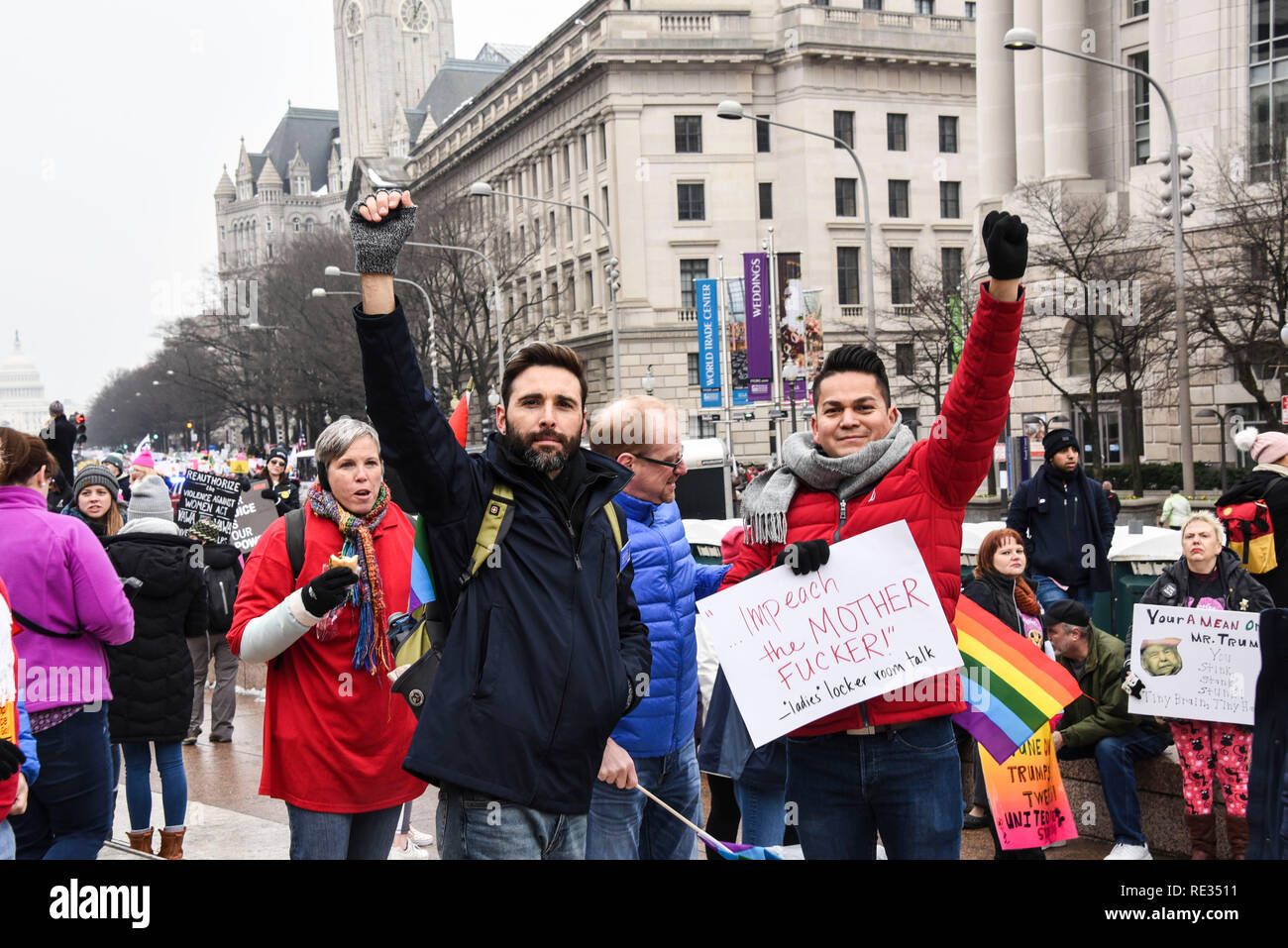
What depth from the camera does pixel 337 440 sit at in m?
5.00

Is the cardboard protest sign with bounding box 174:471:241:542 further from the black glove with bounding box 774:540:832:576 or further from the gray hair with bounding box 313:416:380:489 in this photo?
the black glove with bounding box 774:540:832:576

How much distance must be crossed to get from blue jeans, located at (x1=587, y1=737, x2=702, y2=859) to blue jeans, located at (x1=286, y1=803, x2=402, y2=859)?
2.61 feet

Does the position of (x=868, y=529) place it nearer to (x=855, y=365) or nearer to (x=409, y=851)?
(x=855, y=365)

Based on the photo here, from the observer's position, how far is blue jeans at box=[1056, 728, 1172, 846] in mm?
6859

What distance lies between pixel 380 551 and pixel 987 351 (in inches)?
97.4

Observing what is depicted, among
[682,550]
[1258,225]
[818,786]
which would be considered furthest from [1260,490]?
[1258,225]

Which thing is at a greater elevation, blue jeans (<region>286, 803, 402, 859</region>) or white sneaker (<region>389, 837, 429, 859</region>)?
blue jeans (<region>286, 803, 402, 859</region>)

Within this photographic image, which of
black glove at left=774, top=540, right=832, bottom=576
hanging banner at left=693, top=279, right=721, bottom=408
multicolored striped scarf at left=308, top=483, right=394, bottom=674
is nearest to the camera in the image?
black glove at left=774, top=540, right=832, bottom=576

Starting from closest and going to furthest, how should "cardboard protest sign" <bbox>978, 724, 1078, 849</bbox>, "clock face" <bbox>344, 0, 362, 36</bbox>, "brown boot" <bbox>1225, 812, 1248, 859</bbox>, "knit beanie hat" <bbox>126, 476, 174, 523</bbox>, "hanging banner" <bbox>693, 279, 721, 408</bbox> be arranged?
"cardboard protest sign" <bbox>978, 724, 1078, 849</bbox> < "brown boot" <bbox>1225, 812, 1248, 859</bbox> < "knit beanie hat" <bbox>126, 476, 174, 523</bbox> < "hanging banner" <bbox>693, 279, 721, 408</bbox> < "clock face" <bbox>344, 0, 362, 36</bbox>

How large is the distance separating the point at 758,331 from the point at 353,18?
14026 cm

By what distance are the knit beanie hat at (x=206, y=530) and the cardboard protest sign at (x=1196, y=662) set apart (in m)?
6.64

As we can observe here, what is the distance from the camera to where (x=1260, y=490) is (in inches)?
318

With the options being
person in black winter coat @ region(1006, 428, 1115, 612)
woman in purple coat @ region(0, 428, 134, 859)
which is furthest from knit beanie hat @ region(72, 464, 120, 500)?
person in black winter coat @ region(1006, 428, 1115, 612)
